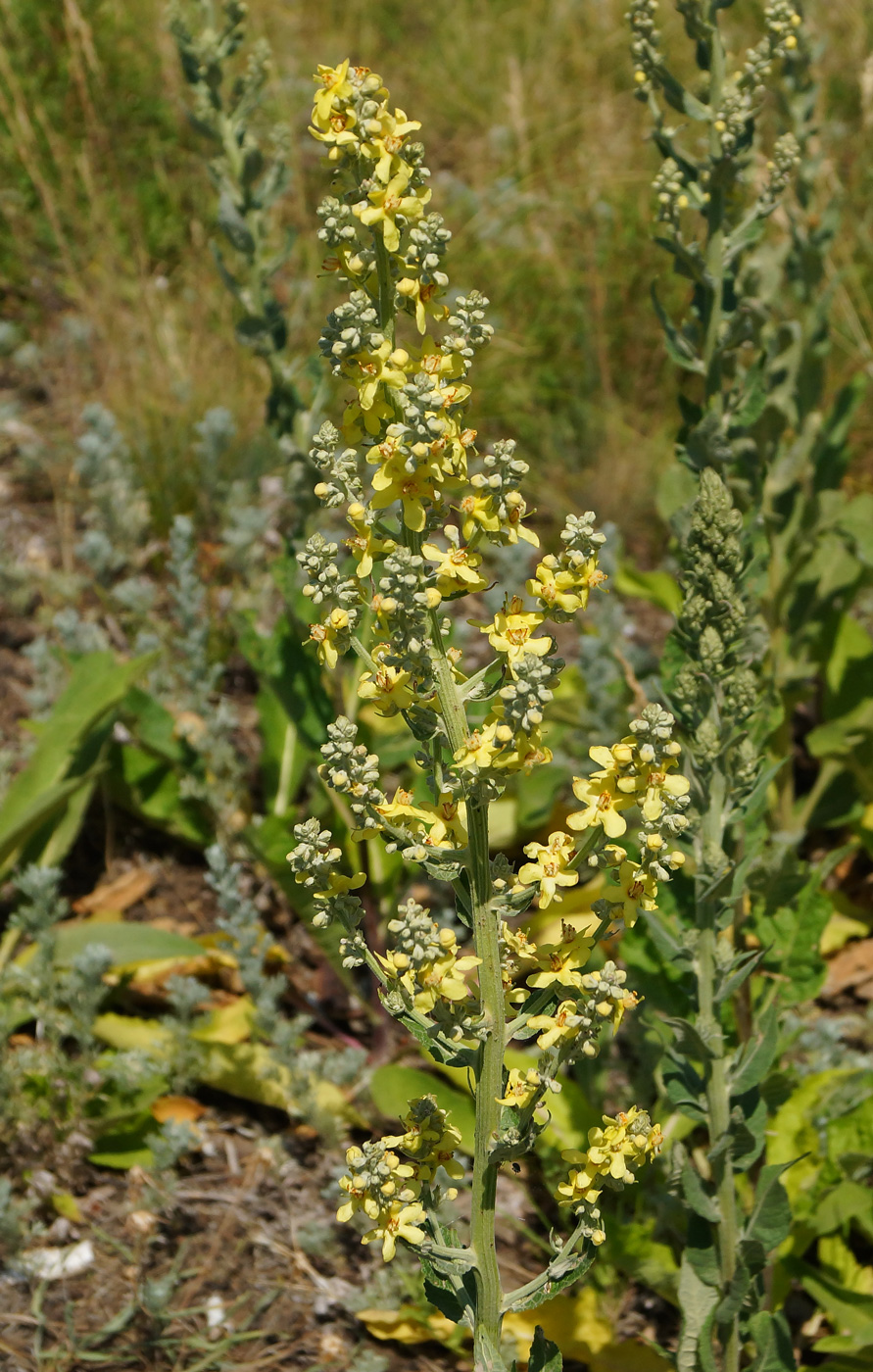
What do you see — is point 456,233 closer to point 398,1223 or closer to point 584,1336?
point 584,1336

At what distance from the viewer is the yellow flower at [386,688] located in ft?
5.44

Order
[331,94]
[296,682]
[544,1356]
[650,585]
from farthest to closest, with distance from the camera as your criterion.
Result: [650,585] < [296,682] < [544,1356] < [331,94]

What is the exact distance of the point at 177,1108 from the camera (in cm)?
339

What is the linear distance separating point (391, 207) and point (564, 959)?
105 centimetres

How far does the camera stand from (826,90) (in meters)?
7.27

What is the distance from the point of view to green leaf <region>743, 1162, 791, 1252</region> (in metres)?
2.28

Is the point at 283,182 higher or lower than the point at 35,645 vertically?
higher

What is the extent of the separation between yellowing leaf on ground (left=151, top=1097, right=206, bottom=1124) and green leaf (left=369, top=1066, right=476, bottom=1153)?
591 millimetres

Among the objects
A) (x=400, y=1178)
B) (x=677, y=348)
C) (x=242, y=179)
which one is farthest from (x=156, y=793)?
(x=400, y=1178)

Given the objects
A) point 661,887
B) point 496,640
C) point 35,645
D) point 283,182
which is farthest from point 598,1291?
point 283,182

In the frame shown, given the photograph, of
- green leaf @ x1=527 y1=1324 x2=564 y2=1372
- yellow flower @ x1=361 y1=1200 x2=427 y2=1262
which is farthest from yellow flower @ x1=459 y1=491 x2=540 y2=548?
green leaf @ x1=527 y1=1324 x2=564 y2=1372

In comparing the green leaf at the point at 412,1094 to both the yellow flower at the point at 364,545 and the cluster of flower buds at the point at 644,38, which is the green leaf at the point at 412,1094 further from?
the cluster of flower buds at the point at 644,38

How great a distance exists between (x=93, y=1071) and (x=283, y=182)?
2.57 meters

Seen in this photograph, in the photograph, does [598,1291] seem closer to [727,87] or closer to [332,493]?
[332,493]
